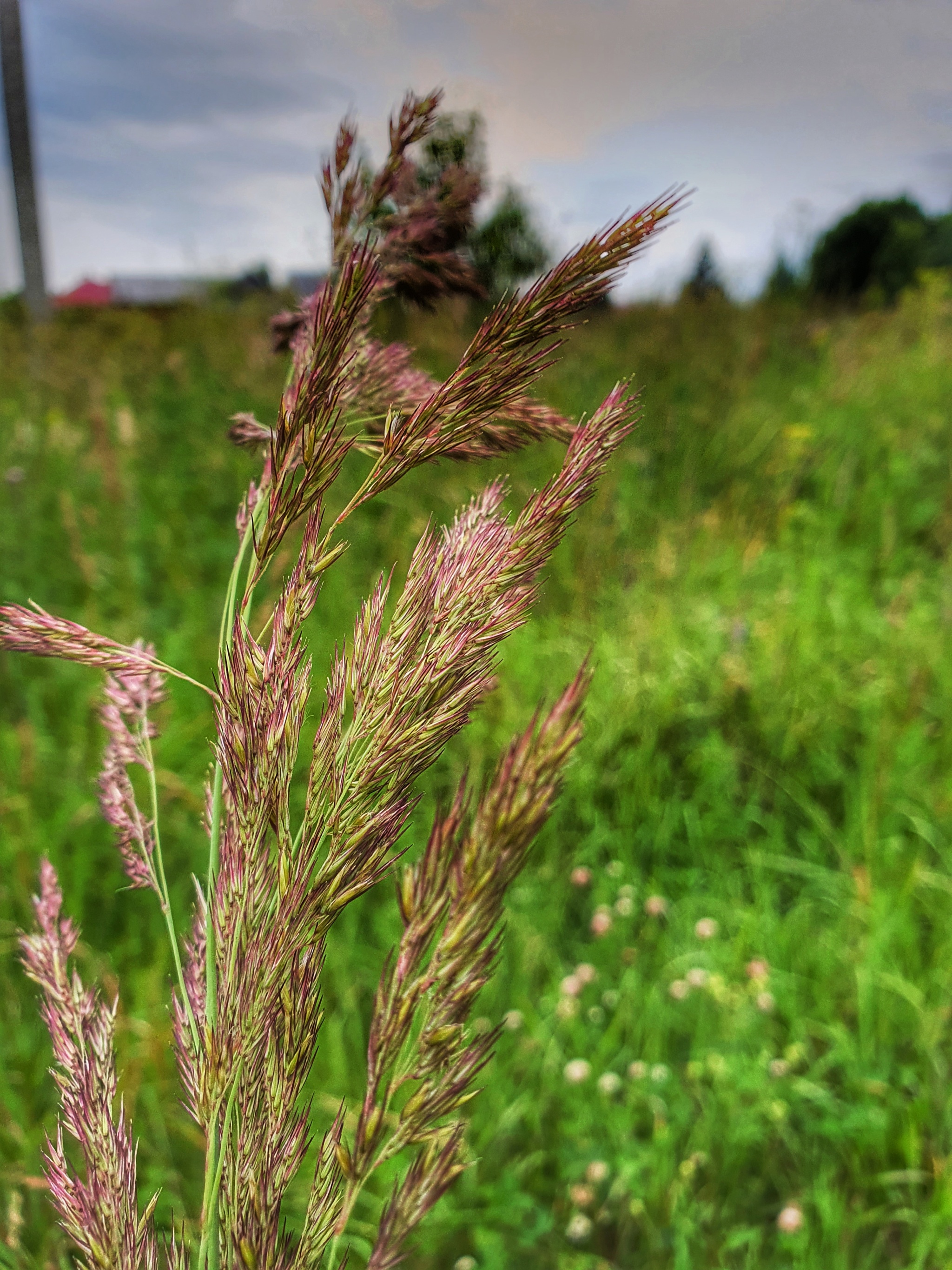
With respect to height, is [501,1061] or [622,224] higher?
[622,224]

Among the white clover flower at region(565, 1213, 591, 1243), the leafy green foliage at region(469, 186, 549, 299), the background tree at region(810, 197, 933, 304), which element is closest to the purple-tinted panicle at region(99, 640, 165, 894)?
the white clover flower at region(565, 1213, 591, 1243)

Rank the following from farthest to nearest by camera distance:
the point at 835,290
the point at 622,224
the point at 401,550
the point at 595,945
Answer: the point at 835,290
the point at 401,550
the point at 595,945
the point at 622,224

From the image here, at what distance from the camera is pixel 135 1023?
1.67m

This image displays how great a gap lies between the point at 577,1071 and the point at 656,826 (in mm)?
807

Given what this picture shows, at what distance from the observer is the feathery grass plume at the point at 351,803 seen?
0.41 m

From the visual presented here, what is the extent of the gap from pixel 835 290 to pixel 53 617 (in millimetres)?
9322

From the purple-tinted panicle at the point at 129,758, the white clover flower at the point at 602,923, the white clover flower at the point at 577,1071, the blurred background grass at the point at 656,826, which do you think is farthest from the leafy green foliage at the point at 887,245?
the purple-tinted panicle at the point at 129,758

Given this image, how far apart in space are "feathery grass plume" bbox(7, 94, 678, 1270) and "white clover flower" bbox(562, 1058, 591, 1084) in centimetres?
121

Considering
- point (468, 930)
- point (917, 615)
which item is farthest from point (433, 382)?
point (917, 615)

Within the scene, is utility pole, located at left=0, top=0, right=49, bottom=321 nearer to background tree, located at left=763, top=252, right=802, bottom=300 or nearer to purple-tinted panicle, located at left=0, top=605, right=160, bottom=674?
background tree, located at left=763, top=252, right=802, bottom=300

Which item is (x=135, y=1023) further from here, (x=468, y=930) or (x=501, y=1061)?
(x=468, y=930)

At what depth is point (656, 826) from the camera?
7.52ft

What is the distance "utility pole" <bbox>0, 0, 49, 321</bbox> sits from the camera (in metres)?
5.84

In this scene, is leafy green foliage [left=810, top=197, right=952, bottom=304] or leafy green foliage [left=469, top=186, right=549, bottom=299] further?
leafy green foliage [left=810, top=197, right=952, bottom=304]
